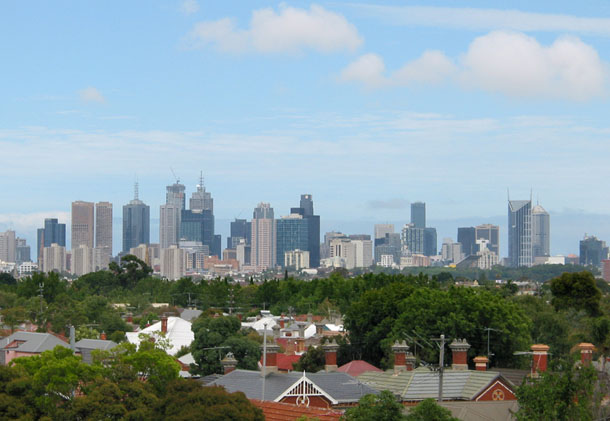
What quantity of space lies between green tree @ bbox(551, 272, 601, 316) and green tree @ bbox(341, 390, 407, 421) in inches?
2864

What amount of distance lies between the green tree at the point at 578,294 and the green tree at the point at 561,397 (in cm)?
7149

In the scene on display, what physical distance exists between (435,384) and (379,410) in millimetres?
9747

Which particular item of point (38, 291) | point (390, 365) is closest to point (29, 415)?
point (390, 365)

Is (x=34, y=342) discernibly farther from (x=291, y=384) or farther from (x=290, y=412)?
(x=290, y=412)

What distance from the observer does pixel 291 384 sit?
49.7 m

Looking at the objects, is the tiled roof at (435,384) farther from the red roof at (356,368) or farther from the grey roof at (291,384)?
the red roof at (356,368)

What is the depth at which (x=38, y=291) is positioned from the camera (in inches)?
6344

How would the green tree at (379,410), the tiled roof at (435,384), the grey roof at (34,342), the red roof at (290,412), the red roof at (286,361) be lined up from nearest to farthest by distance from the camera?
the green tree at (379,410) → the red roof at (290,412) → the tiled roof at (435,384) → the red roof at (286,361) → the grey roof at (34,342)

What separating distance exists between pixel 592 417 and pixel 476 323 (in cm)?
3054

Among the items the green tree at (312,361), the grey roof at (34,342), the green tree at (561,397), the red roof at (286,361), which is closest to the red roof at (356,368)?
the green tree at (312,361)

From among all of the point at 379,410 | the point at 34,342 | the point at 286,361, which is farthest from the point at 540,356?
the point at 34,342

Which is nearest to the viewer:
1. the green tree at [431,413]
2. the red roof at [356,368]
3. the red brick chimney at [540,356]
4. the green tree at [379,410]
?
the green tree at [431,413]

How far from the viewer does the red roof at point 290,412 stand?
44094 millimetres

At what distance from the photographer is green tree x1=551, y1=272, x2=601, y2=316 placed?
366ft
